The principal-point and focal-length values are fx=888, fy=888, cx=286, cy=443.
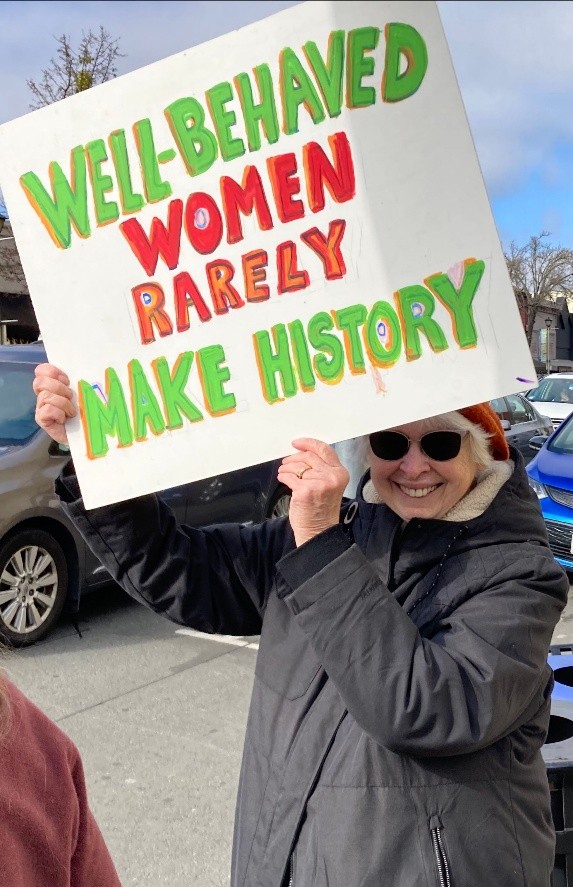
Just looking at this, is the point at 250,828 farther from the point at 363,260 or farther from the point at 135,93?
the point at 135,93

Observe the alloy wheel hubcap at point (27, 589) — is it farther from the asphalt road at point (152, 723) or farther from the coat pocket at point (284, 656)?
the coat pocket at point (284, 656)

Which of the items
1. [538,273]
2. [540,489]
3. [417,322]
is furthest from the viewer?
[538,273]

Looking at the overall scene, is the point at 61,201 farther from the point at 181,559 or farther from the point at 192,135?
the point at 181,559

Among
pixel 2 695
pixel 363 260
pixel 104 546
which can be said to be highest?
pixel 363 260

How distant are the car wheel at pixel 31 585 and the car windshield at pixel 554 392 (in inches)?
511

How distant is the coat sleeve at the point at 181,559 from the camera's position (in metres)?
1.87

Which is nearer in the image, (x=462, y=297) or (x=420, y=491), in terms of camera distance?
(x=462, y=297)

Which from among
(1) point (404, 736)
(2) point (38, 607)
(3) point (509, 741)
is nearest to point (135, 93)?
(1) point (404, 736)

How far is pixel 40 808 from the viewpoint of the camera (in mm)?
1311

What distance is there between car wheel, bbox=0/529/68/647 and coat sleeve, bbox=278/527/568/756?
14.4 feet

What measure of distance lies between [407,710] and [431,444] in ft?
1.70

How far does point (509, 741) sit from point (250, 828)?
515 millimetres

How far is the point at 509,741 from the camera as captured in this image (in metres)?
1.50

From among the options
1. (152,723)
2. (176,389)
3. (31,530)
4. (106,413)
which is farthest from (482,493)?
(31,530)
